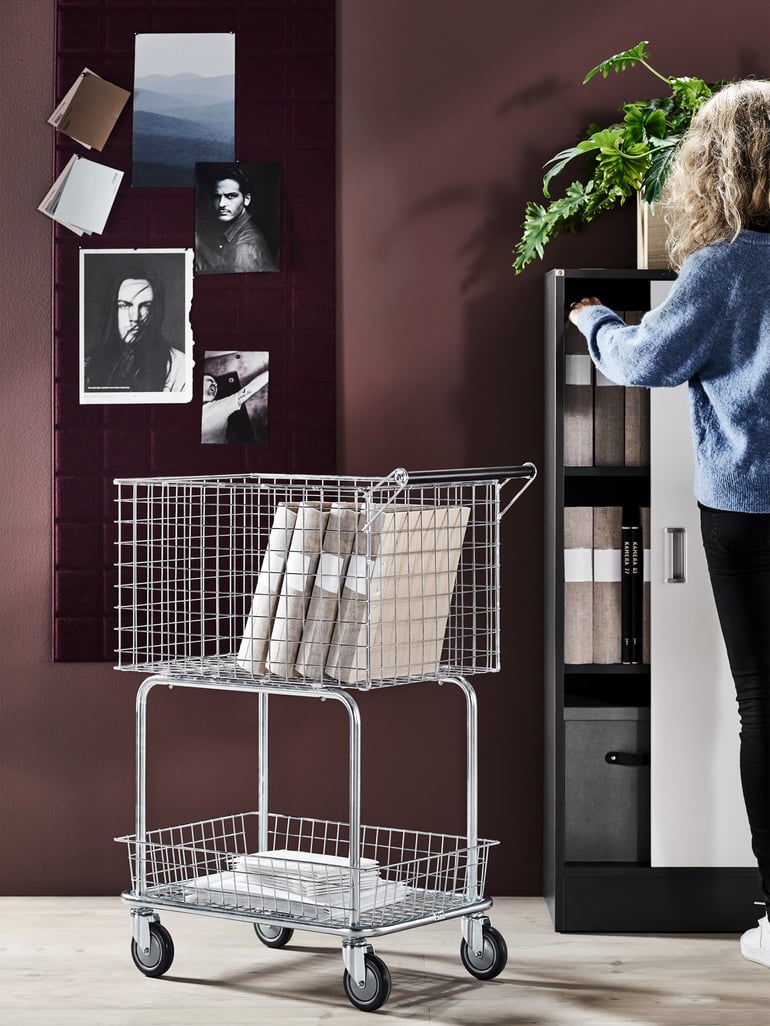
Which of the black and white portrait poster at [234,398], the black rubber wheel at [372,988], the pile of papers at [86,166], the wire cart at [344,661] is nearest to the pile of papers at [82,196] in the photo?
the pile of papers at [86,166]

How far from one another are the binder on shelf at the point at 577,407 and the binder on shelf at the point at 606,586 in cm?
14

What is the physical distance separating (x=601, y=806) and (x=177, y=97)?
80.4 inches

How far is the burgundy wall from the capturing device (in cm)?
327

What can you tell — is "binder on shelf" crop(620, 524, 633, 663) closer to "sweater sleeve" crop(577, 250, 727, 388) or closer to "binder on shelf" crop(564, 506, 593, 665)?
"binder on shelf" crop(564, 506, 593, 665)

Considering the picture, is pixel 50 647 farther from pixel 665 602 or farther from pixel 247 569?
pixel 665 602

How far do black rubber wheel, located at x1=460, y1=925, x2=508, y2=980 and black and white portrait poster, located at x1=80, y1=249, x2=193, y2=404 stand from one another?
1.51m

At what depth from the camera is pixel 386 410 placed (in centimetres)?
329

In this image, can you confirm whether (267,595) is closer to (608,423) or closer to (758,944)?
(608,423)

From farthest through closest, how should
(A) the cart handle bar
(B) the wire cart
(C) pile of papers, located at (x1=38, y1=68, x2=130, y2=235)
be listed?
1. (C) pile of papers, located at (x1=38, y1=68, x2=130, y2=235)
2. (B) the wire cart
3. (A) the cart handle bar

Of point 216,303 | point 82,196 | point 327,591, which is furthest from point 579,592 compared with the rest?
point 82,196

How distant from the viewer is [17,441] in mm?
3291

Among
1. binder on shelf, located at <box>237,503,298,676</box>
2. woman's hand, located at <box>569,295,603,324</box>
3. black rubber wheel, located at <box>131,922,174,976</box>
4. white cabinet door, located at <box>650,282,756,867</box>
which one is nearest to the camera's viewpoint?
binder on shelf, located at <box>237,503,298,676</box>

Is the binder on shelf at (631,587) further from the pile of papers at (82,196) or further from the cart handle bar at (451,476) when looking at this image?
the pile of papers at (82,196)

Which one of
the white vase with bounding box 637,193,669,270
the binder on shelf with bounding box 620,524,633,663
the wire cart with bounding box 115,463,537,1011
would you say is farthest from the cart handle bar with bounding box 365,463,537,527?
the white vase with bounding box 637,193,669,270
